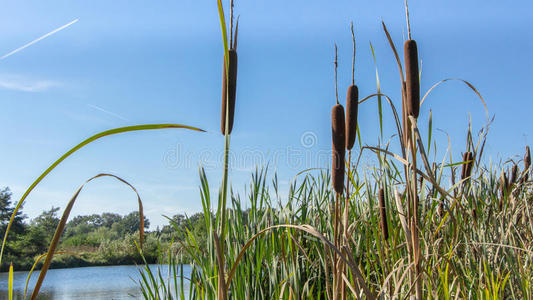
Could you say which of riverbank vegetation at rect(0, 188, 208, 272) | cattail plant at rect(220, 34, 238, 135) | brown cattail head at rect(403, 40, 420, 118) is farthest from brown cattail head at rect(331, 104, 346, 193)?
riverbank vegetation at rect(0, 188, 208, 272)

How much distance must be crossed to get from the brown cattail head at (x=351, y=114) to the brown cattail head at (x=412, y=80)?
146mm

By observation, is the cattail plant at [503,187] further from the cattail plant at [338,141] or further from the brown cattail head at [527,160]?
the cattail plant at [338,141]

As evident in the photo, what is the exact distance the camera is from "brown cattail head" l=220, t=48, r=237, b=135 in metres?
0.63

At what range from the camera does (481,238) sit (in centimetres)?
205

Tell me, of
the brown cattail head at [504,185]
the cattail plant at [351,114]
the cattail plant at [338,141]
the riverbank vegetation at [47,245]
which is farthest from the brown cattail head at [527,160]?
the riverbank vegetation at [47,245]

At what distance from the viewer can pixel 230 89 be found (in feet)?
2.09

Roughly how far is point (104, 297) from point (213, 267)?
10704mm

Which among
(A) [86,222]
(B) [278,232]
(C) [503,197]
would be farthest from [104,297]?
(A) [86,222]

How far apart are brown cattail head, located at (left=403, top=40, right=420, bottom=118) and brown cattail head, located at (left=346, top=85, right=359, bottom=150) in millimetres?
146

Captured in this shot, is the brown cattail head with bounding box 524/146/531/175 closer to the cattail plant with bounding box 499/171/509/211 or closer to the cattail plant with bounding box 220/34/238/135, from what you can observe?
the cattail plant with bounding box 499/171/509/211

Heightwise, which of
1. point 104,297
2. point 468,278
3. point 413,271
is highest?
point 413,271

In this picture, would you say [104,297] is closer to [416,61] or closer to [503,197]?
[503,197]

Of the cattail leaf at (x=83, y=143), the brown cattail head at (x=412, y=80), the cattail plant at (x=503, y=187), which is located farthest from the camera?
the cattail plant at (x=503, y=187)

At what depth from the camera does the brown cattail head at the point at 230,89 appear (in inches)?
24.7
